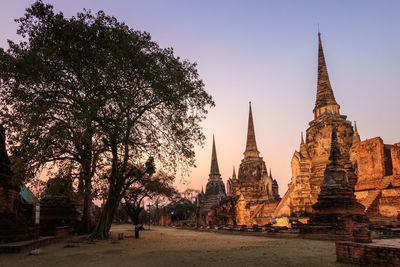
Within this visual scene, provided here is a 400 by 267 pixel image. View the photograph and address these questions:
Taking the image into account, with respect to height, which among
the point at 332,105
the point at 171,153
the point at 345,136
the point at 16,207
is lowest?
the point at 16,207

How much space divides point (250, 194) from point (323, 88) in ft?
68.3

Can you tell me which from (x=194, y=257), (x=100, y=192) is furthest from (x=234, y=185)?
(x=194, y=257)

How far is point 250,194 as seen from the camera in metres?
47.0

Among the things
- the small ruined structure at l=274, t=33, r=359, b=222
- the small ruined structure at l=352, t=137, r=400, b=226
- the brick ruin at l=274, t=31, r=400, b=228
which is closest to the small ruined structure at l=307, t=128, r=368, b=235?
the brick ruin at l=274, t=31, r=400, b=228

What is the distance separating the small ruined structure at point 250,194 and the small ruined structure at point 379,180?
1322 centimetres

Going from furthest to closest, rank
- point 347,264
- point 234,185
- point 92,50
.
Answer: point 234,185, point 92,50, point 347,264

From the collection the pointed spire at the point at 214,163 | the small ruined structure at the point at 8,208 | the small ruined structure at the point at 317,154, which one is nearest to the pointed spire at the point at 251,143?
the pointed spire at the point at 214,163

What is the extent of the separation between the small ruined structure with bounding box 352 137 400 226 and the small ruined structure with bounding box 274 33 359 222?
133 inches

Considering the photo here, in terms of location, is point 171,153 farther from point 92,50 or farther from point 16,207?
point 16,207

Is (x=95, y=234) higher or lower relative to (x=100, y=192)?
lower

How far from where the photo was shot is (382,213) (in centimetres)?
2081

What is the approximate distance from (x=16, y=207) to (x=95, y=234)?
3.81 m

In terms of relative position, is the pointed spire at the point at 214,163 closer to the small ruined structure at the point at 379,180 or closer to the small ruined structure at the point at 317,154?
the small ruined structure at the point at 317,154

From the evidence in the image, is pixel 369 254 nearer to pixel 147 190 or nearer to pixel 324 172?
pixel 324 172
